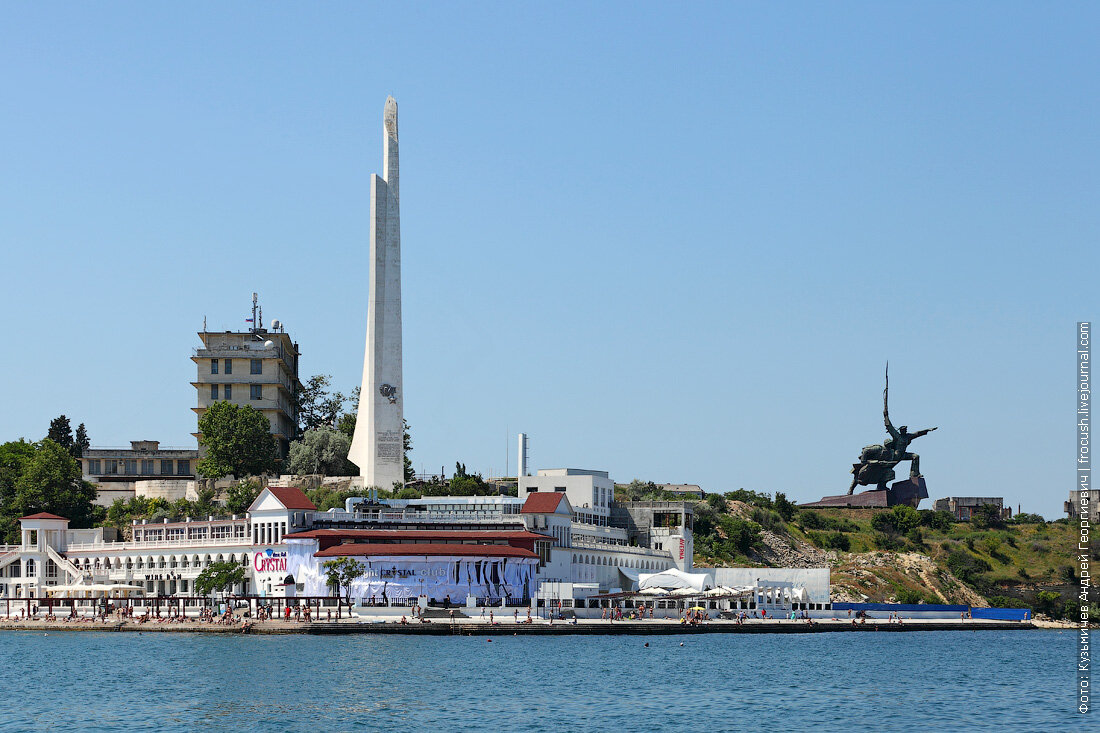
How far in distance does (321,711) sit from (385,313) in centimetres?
6376

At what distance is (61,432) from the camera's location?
13750 centimetres

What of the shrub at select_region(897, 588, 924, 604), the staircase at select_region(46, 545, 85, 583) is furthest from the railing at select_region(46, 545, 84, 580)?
the shrub at select_region(897, 588, 924, 604)

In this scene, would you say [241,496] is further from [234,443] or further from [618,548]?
[618,548]

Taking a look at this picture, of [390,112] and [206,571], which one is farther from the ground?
[390,112]

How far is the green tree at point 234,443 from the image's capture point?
394 feet


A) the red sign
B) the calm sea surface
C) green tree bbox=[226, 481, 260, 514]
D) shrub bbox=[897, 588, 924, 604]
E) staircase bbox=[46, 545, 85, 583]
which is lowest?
shrub bbox=[897, 588, 924, 604]

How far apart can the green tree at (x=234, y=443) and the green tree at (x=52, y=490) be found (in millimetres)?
10027

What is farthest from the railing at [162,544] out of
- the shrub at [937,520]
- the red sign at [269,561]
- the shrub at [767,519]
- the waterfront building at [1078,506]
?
the waterfront building at [1078,506]

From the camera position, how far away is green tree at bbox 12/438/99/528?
115688 mm

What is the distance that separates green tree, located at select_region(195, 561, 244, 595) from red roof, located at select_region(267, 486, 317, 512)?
5473 mm

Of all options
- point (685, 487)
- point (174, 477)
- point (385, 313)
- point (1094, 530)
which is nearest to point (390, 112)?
point (385, 313)

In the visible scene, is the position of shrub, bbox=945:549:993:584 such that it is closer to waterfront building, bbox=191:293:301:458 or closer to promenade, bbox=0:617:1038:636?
promenade, bbox=0:617:1038:636

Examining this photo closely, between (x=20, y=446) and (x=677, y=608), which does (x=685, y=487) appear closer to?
(x=677, y=608)

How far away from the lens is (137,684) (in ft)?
204
